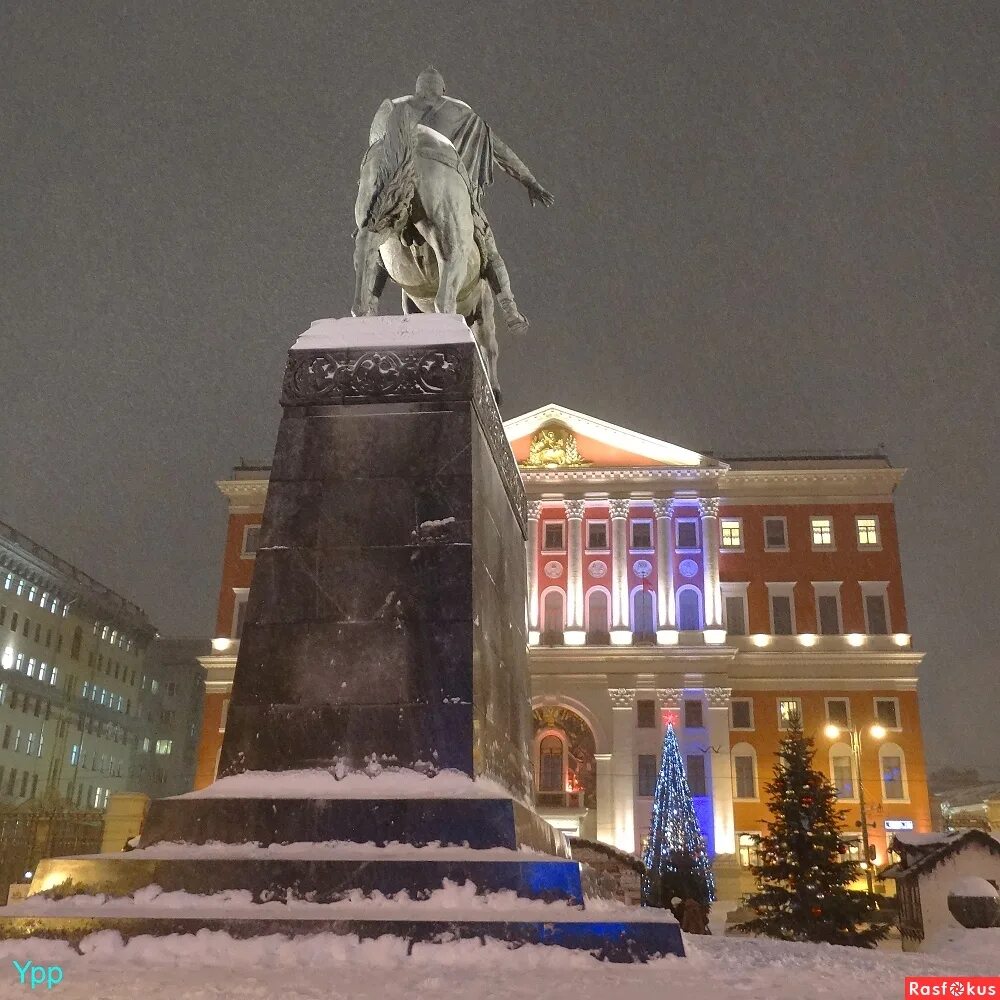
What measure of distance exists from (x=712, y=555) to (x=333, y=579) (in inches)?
1509

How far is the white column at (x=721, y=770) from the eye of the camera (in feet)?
123

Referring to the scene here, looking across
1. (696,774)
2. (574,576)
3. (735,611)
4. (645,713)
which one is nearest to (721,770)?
(696,774)

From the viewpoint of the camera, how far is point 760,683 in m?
41.3

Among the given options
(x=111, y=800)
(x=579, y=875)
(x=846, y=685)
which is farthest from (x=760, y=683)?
(x=579, y=875)

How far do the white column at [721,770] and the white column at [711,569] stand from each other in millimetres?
2526

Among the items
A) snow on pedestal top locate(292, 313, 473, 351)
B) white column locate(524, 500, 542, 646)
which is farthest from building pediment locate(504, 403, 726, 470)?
snow on pedestal top locate(292, 313, 473, 351)

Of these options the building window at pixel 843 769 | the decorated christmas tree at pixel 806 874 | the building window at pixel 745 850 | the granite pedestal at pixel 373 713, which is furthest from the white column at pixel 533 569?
the granite pedestal at pixel 373 713

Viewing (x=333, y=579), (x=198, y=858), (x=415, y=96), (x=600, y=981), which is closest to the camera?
(x=600, y=981)

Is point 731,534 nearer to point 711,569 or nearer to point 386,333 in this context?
point 711,569

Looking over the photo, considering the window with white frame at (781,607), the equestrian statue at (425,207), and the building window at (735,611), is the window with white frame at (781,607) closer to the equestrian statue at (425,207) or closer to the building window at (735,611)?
the building window at (735,611)

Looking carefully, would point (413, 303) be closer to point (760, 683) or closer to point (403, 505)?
point (403, 505)

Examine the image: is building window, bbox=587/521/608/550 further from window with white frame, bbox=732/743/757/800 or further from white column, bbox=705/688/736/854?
window with white frame, bbox=732/743/757/800

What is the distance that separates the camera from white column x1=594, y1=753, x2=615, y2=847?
3825 centimetres

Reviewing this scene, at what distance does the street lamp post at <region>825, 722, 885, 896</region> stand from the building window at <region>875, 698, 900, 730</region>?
56 centimetres
